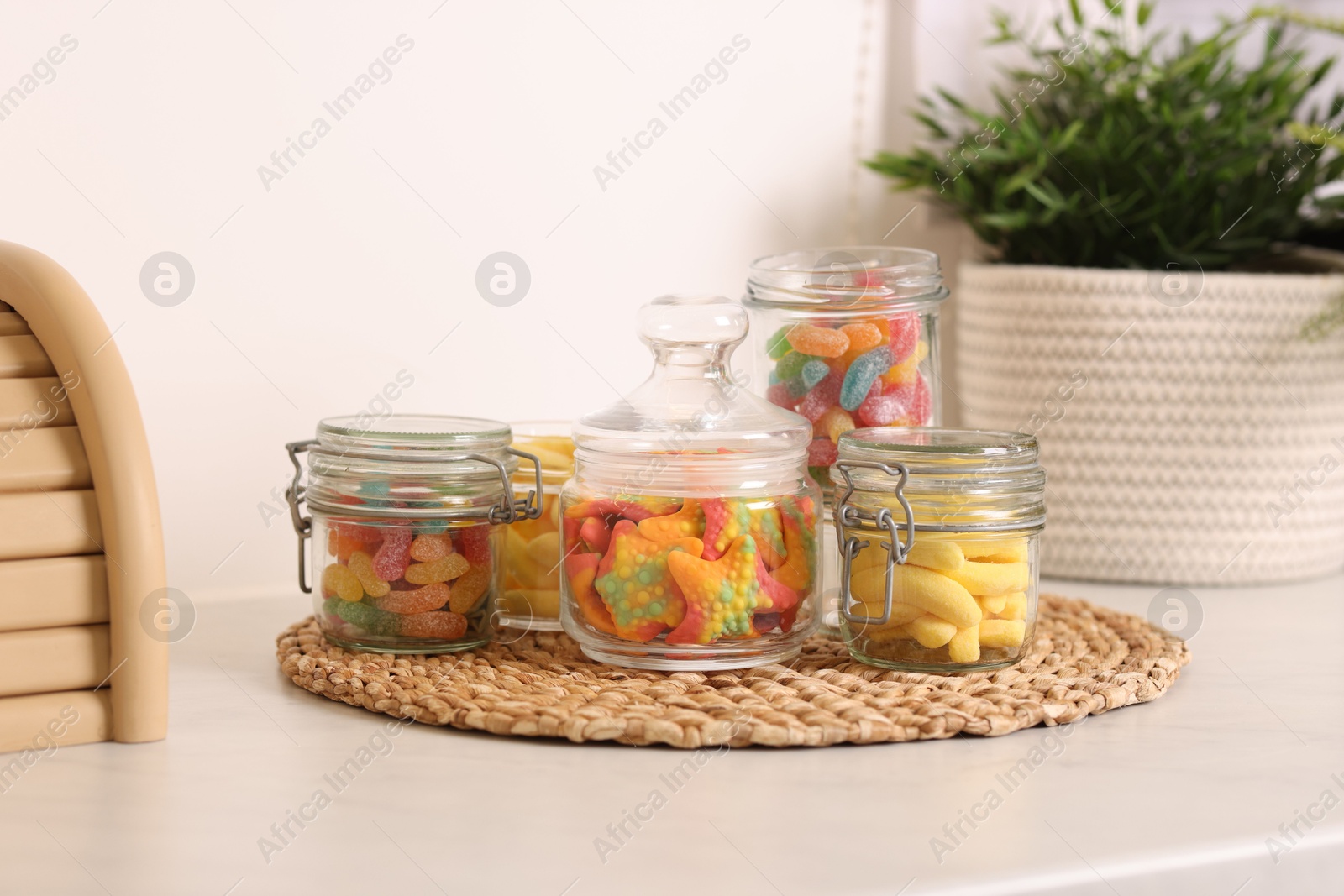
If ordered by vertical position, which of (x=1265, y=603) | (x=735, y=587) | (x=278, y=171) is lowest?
(x=1265, y=603)

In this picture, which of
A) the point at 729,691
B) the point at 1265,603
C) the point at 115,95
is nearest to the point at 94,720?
the point at 729,691

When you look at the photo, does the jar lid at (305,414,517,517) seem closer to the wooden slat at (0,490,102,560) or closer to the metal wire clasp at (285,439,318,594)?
the metal wire clasp at (285,439,318,594)

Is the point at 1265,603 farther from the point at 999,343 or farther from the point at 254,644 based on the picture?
the point at 254,644

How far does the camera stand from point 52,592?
62 centimetres

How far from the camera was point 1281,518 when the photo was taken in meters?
1.10

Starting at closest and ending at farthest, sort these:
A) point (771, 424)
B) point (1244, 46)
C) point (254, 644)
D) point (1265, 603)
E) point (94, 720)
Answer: point (94, 720) < point (771, 424) < point (254, 644) < point (1265, 603) < point (1244, 46)

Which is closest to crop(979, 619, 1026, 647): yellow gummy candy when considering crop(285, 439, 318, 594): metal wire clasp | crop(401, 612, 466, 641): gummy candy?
crop(401, 612, 466, 641): gummy candy

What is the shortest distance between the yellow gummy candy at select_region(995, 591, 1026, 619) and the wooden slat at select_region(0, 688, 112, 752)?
497 mm

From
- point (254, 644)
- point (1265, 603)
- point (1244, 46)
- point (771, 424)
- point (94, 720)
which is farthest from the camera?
point (1244, 46)

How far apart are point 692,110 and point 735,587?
59 centimetres

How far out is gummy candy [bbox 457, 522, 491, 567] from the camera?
2.56ft

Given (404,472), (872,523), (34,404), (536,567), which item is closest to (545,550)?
(536,567)

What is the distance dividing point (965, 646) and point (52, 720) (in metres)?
0.49

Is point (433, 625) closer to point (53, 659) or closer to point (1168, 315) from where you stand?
point (53, 659)
